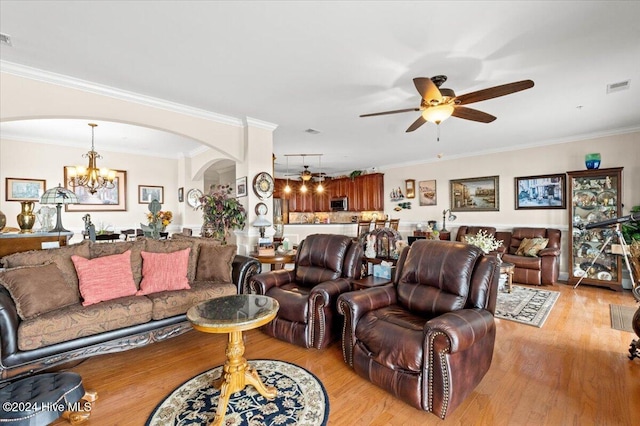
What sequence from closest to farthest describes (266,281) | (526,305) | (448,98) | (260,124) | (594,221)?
(448,98), (266,281), (526,305), (260,124), (594,221)

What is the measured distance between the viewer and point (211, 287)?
3.05m

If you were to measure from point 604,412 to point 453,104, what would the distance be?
2616mm

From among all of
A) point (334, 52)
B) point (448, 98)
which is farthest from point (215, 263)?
point (448, 98)

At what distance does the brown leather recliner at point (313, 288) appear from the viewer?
8.83 feet

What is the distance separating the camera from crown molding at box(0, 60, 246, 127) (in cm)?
278

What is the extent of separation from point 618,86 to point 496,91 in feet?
6.48

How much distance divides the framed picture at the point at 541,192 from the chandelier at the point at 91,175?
803 centimetres

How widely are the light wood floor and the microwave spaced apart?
6412mm

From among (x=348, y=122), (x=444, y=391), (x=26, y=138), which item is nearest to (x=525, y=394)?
(x=444, y=391)

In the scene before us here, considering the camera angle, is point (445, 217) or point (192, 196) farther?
point (445, 217)

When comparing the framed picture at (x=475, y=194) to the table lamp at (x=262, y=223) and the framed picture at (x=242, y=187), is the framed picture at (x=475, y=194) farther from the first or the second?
the framed picture at (x=242, y=187)

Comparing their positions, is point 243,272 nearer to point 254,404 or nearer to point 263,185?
point 254,404

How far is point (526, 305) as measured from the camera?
4031 millimetres

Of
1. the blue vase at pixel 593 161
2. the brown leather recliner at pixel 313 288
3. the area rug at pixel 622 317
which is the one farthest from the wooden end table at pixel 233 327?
the blue vase at pixel 593 161
